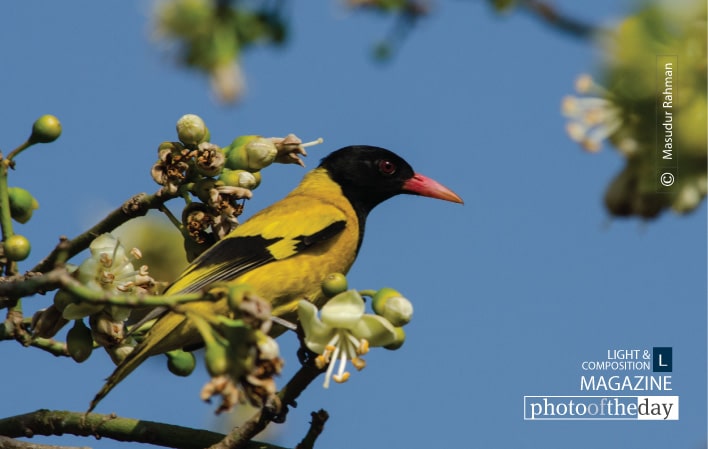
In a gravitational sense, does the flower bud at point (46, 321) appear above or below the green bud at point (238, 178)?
below

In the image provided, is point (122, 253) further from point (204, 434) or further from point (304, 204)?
point (304, 204)

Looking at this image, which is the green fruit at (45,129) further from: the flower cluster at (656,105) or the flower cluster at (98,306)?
the flower cluster at (656,105)

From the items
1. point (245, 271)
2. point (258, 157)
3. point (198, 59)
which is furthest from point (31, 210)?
point (198, 59)

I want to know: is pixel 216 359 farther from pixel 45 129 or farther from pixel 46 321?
pixel 45 129

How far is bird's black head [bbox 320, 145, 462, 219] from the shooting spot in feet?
18.4

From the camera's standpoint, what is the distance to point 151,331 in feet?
11.7

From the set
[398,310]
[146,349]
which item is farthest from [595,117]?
[146,349]

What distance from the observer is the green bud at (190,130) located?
312 cm

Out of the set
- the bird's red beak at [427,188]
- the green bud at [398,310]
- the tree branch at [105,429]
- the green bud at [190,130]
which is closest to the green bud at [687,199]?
the green bud at [398,310]

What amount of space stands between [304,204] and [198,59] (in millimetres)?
3820

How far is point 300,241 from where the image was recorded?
4.43 m

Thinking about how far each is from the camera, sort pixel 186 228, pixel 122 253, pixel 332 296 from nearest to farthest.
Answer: pixel 332 296
pixel 122 253
pixel 186 228

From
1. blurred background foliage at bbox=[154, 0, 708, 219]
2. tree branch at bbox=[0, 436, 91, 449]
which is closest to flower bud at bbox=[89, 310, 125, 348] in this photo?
tree branch at bbox=[0, 436, 91, 449]

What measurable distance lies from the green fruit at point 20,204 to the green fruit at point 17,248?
29cm
